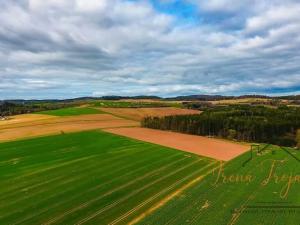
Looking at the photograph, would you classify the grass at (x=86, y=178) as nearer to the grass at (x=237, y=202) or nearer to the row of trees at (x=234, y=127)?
the grass at (x=237, y=202)

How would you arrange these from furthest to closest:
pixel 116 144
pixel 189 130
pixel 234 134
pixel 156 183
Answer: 1. pixel 189 130
2. pixel 234 134
3. pixel 116 144
4. pixel 156 183

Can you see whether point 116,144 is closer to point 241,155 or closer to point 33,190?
point 241,155

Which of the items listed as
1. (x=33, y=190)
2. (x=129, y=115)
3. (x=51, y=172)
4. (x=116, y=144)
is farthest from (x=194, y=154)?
(x=129, y=115)

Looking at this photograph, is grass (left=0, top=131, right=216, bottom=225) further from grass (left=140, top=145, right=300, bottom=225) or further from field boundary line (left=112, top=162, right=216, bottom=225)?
grass (left=140, top=145, right=300, bottom=225)

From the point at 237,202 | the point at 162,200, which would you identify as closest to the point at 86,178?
the point at 162,200

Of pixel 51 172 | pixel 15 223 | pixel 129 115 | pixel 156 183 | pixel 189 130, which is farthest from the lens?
pixel 129 115

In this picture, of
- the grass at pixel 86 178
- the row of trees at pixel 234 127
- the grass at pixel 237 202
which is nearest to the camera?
the grass at pixel 237 202

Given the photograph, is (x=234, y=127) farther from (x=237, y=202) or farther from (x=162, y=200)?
(x=162, y=200)

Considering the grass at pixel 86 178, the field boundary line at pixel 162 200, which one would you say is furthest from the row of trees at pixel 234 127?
the field boundary line at pixel 162 200
